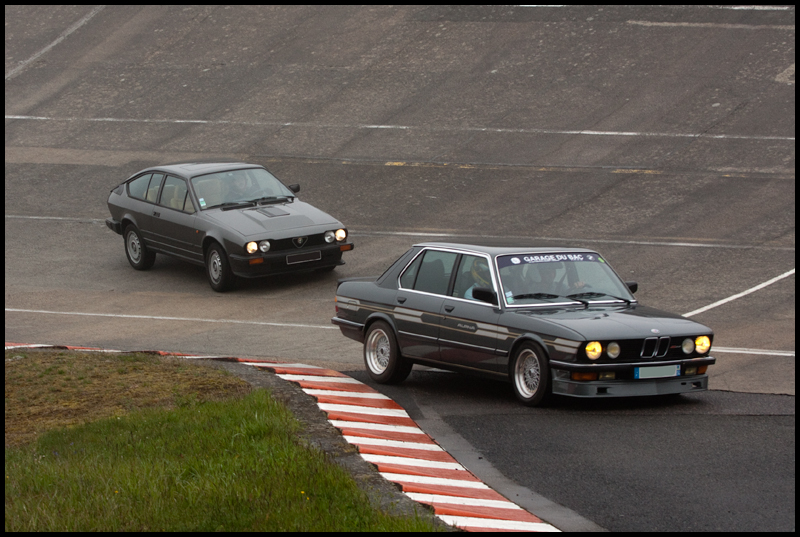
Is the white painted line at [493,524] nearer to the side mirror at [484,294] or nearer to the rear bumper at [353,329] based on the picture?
the side mirror at [484,294]

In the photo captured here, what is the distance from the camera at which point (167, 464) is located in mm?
7621

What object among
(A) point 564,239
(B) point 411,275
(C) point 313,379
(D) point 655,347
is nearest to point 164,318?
(C) point 313,379

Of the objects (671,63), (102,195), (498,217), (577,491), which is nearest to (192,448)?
(577,491)

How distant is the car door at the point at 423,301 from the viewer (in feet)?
36.7

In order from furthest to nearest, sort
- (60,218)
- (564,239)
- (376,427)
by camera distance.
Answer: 1. (60,218)
2. (564,239)
3. (376,427)

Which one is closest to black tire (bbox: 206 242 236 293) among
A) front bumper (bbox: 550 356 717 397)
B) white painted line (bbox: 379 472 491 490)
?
front bumper (bbox: 550 356 717 397)

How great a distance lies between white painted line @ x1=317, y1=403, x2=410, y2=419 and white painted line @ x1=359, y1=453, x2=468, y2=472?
5.07ft

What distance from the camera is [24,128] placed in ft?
102

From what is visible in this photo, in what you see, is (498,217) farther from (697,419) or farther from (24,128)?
(24,128)

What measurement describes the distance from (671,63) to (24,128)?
1828 centimetres

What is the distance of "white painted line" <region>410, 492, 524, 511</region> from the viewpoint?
7.13 meters

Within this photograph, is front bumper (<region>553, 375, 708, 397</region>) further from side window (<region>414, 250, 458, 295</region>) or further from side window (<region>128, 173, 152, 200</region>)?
side window (<region>128, 173, 152, 200</region>)

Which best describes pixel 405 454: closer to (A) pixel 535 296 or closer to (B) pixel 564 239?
(A) pixel 535 296

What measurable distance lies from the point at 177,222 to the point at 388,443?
1017cm
